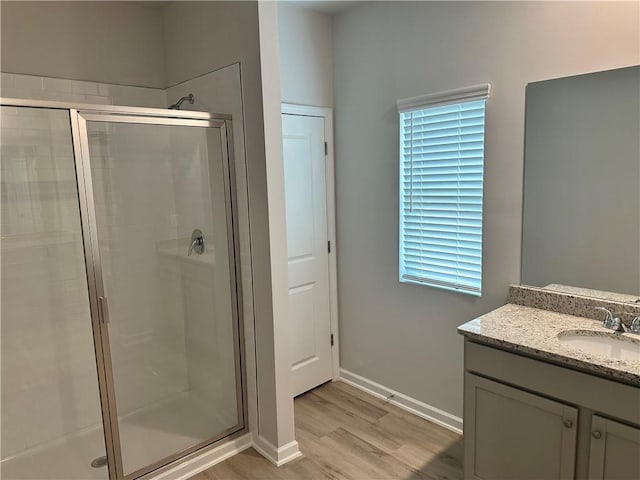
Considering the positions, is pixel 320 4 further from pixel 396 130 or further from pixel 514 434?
pixel 514 434

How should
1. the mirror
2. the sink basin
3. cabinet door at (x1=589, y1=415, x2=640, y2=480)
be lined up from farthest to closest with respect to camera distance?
the mirror, the sink basin, cabinet door at (x1=589, y1=415, x2=640, y2=480)

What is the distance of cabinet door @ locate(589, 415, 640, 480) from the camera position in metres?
1.58

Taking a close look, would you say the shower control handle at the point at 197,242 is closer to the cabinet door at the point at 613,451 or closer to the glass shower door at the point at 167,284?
the glass shower door at the point at 167,284

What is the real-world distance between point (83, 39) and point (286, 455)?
2765mm

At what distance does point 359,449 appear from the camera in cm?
261

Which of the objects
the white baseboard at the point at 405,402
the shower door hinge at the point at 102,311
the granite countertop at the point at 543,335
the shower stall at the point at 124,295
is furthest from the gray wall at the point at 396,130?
the shower door hinge at the point at 102,311

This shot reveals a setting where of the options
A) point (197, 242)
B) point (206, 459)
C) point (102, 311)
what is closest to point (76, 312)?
point (102, 311)

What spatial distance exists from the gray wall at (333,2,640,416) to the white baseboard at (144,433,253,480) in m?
1.04

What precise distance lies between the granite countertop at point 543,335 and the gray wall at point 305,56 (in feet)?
6.03

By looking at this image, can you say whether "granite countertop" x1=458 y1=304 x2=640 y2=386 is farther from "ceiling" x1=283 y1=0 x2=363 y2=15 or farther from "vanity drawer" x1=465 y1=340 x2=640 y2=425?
"ceiling" x1=283 y1=0 x2=363 y2=15

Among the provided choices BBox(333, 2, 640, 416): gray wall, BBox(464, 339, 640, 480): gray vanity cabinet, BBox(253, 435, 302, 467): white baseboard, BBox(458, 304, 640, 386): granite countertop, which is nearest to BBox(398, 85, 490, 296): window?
BBox(333, 2, 640, 416): gray wall

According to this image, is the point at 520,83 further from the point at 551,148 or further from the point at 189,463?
the point at 189,463

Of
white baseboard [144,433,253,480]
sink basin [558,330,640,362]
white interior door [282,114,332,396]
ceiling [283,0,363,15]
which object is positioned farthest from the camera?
white interior door [282,114,332,396]

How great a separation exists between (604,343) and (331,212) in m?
1.88
